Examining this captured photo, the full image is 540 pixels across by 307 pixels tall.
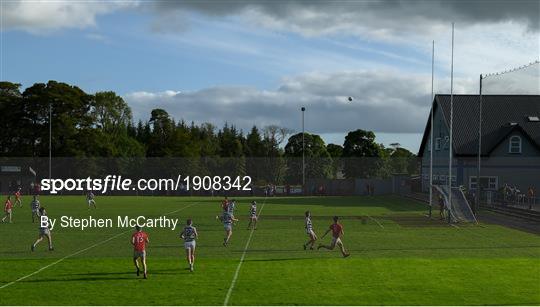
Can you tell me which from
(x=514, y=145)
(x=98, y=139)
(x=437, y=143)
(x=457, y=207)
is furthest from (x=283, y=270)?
(x=98, y=139)

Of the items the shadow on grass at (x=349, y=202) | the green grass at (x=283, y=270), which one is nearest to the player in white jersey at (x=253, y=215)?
the green grass at (x=283, y=270)

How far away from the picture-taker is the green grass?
63.2ft

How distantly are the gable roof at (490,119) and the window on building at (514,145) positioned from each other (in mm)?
840

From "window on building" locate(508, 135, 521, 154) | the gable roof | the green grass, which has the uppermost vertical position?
the gable roof

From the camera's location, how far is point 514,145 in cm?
7175

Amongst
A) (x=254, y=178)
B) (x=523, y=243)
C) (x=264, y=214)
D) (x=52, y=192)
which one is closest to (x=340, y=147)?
(x=254, y=178)

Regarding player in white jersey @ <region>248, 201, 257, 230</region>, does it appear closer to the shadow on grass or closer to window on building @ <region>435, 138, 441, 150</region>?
the shadow on grass

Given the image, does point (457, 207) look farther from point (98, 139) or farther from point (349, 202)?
point (98, 139)

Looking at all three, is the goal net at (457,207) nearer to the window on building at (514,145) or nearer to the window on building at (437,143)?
the window on building at (514,145)

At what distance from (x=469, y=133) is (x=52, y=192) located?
171 feet

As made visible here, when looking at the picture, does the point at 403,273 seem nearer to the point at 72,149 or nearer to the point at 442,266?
the point at 442,266

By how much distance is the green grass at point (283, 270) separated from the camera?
63.2 feet

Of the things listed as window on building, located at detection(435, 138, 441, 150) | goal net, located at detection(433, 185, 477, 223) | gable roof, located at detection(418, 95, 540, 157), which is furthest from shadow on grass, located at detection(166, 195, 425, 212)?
goal net, located at detection(433, 185, 477, 223)

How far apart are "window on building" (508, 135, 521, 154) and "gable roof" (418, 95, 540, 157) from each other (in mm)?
840
